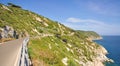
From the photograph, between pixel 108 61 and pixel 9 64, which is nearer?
pixel 9 64

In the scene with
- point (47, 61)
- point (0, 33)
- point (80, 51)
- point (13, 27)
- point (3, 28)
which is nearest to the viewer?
point (47, 61)

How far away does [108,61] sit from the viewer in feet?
355

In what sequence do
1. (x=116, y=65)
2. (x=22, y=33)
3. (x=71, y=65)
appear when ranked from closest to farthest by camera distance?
1. (x=71, y=65)
2. (x=22, y=33)
3. (x=116, y=65)

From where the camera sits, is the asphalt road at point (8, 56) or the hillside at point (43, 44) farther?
the hillside at point (43, 44)

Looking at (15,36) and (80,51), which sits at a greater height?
(15,36)

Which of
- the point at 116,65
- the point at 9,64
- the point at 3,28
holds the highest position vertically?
the point at 3,28

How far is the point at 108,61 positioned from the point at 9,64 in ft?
317

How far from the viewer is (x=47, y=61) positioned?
1195 inches

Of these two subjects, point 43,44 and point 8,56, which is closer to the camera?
point 8,56

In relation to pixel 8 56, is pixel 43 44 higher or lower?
lower

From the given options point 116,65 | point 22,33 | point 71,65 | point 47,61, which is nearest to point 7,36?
point 22,33

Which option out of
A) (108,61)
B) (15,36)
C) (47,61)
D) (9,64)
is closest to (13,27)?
(15,36)

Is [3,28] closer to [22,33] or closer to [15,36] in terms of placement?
[15,36]

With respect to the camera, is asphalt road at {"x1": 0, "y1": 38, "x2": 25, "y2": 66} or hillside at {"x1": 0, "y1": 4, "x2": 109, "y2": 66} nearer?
asphalt road at {"x1": 0, "y1": 38, "x2": 25, "y2": 66}
